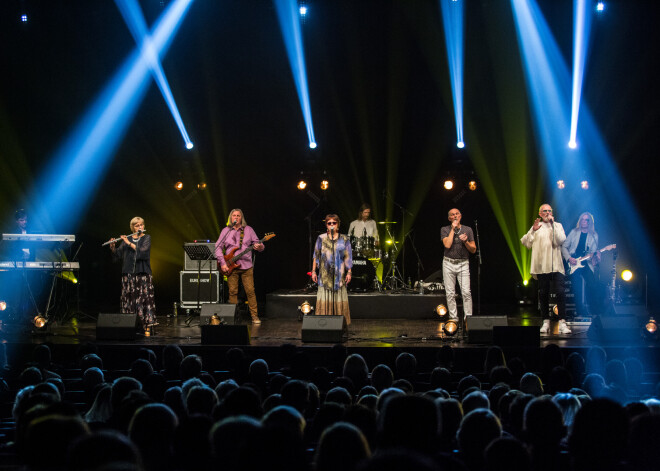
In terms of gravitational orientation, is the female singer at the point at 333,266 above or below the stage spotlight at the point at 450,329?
above

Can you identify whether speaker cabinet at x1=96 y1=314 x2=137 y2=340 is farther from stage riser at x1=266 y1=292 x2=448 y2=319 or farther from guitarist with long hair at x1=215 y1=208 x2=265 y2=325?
stage riser at x1=266 y1=292 x2=448 y2=319

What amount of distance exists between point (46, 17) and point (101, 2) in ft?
3.49

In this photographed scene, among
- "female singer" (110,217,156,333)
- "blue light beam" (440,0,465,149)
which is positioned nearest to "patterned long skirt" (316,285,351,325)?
"female singer" (110,217,156,333)

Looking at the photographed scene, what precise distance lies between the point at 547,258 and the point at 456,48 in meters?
5.28

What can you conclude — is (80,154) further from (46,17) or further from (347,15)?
(347,15)

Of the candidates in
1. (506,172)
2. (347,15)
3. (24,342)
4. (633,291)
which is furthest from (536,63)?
(24,342)

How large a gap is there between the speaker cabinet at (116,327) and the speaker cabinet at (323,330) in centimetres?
226

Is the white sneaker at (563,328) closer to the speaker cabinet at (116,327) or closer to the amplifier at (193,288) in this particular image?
the speaker cabinet at (116,327)

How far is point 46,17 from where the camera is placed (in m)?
11.7

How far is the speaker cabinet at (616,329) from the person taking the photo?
7824 mm

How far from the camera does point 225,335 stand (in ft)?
25.2

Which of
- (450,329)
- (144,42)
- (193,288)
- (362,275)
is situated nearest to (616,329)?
(450,329)

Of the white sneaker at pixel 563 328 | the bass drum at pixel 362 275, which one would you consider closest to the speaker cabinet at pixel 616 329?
the white sneaker at pixel 563 328

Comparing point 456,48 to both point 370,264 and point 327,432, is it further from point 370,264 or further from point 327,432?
point 327,432
